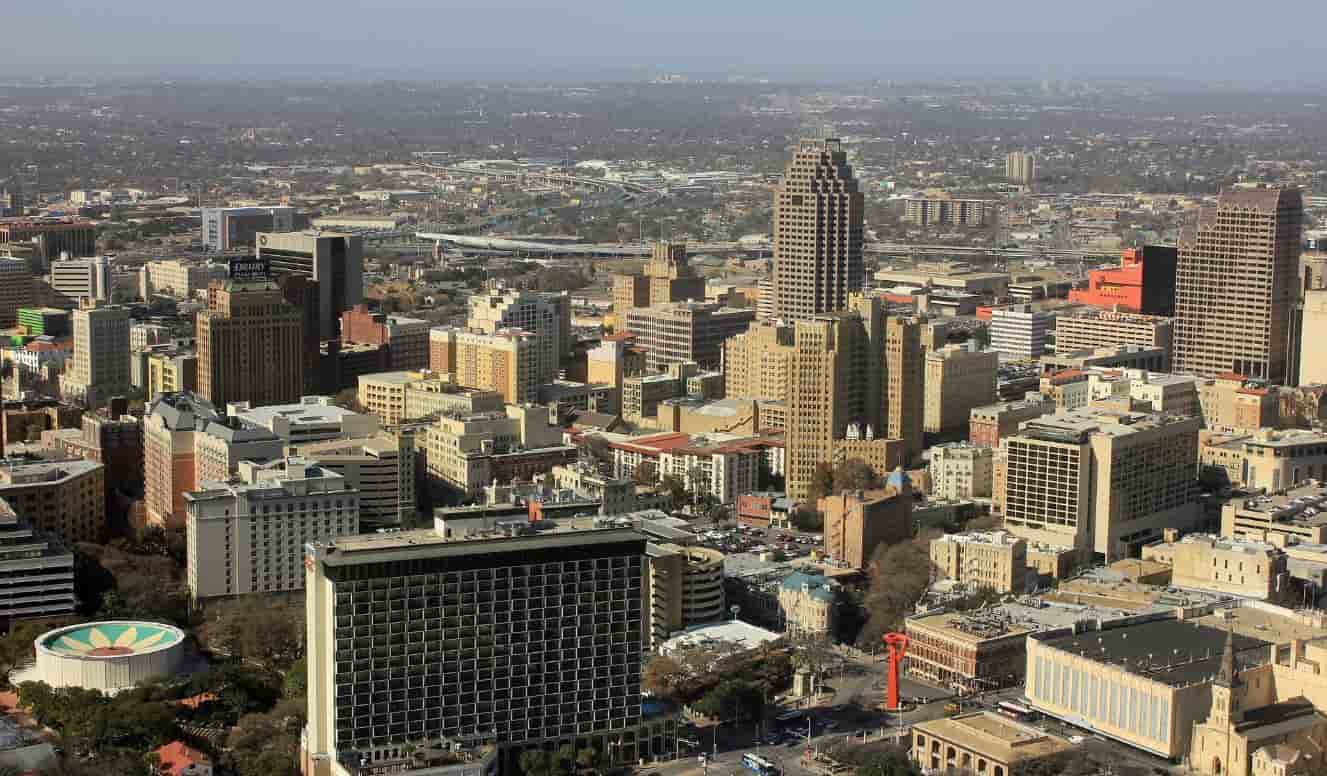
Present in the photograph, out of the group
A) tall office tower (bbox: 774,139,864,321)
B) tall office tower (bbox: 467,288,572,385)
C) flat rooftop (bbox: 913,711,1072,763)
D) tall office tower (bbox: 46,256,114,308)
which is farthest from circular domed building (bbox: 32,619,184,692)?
tall office tower (bbox: 46,256,114,308)

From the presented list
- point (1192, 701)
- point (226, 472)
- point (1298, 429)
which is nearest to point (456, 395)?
point (226, 472)

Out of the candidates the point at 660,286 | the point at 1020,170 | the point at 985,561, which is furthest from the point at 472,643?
the point at 1020,170

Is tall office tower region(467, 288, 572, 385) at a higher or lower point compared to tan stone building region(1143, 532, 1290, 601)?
higher

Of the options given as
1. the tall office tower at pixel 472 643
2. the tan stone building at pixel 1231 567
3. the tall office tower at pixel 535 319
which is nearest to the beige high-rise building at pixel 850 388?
the tan stone building at pixel 1231 567

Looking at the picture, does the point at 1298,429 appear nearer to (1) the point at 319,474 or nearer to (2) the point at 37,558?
(1) the point at 319,474

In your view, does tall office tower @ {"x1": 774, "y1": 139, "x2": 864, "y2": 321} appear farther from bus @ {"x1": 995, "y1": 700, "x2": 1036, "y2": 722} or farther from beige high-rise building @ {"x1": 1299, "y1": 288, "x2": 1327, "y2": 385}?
bus @ {"x1": 995, "y1": 700, "x2": 1036, "y2": 722}

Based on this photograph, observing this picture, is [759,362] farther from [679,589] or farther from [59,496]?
[59,496]
